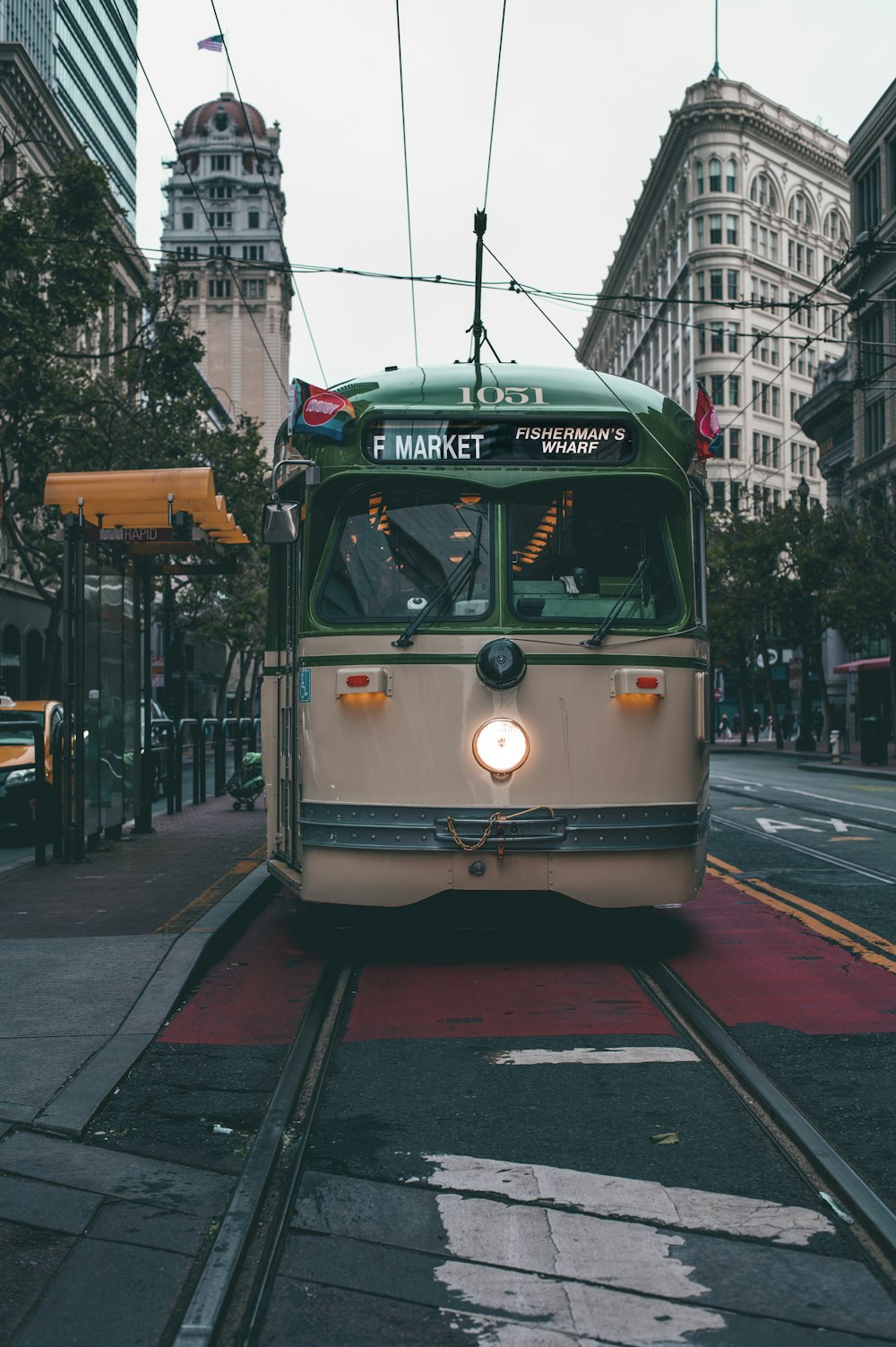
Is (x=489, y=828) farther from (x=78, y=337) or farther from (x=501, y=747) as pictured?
(x=78, y=337)

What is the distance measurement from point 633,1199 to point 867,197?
5748 cm

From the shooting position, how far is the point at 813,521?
160ft

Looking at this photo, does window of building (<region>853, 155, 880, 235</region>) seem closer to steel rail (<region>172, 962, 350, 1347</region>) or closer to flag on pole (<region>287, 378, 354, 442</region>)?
flag on pole (<region>287, 378, 354, 442</region>)

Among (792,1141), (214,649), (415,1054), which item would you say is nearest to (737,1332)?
(792,1141)

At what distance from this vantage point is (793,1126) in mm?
5035

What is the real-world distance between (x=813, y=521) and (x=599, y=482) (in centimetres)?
4222

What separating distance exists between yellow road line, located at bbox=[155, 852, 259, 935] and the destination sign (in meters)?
3.10

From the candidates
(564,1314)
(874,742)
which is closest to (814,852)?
(564,1314)

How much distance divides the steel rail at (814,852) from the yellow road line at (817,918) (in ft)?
3.13

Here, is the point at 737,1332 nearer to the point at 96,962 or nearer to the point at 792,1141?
the point at 792,1141

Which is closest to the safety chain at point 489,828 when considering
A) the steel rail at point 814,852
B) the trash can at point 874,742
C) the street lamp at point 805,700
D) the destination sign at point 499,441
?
the destination sign at point 499,441

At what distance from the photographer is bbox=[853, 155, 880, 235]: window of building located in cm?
5466

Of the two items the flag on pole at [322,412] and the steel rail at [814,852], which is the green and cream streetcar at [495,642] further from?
the steel rail at [814,852]

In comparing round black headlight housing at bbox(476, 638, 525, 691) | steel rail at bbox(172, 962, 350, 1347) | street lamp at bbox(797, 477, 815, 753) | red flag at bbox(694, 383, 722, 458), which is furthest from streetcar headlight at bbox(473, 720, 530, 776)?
street lamp at bbox(797, 477, 815, 753)
